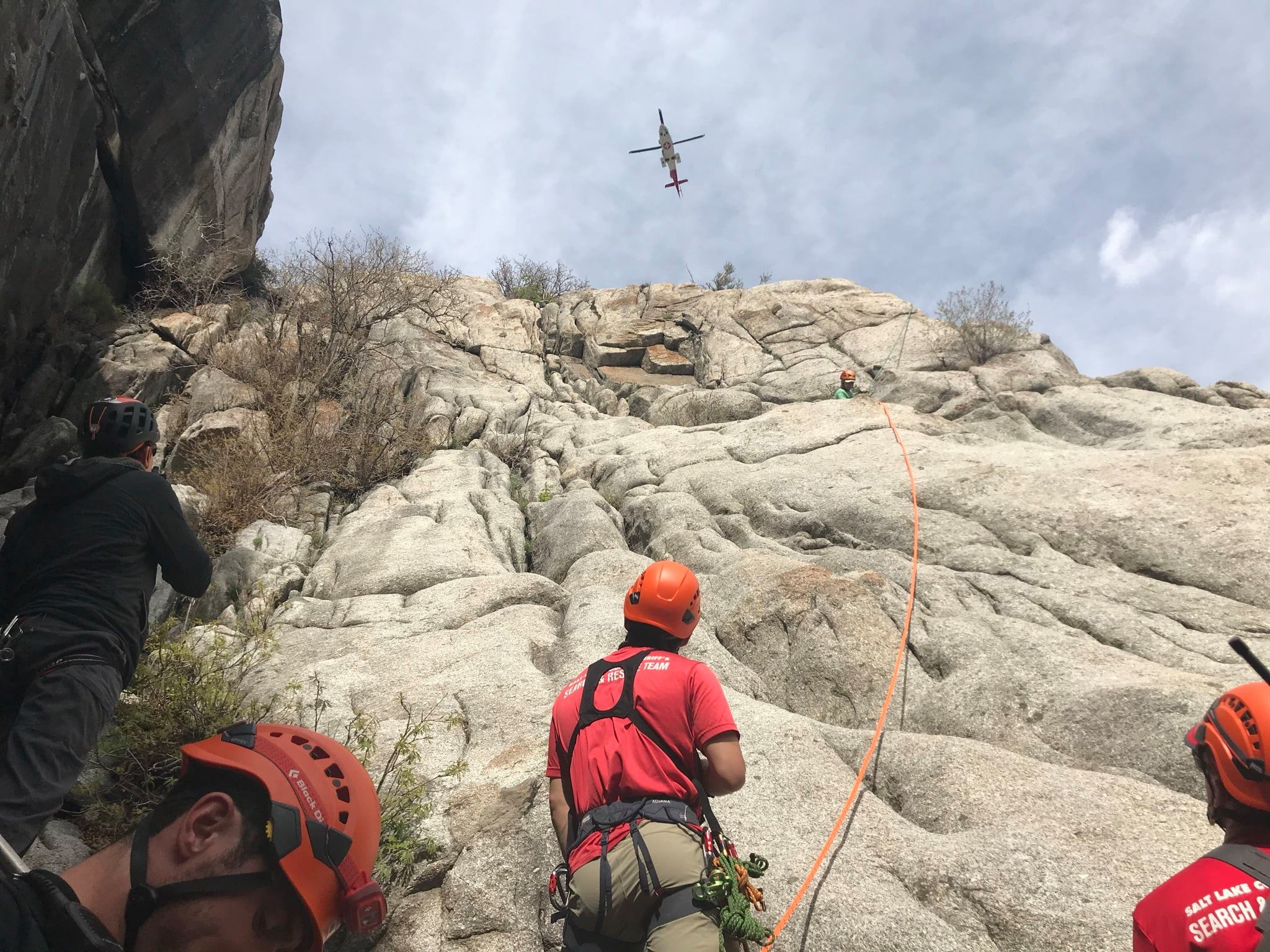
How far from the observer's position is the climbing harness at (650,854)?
2.93 metres

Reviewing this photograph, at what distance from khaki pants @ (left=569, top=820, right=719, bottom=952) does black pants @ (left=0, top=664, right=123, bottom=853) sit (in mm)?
2213

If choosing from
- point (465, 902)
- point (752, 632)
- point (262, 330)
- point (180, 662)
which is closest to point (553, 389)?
point (262, 330)

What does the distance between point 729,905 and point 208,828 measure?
203cm

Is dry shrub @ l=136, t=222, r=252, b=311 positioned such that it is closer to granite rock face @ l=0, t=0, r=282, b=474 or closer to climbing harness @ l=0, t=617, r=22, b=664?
granite rock face @ l=0, t=0, r=282, b=474

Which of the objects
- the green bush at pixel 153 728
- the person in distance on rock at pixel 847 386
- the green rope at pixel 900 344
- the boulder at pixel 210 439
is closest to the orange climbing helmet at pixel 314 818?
the green bush at pixel 153 728

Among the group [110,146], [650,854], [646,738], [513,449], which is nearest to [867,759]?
[646,738]

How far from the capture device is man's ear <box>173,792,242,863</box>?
1.65m

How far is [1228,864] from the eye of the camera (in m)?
2.31

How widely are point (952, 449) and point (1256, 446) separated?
3.87 meters

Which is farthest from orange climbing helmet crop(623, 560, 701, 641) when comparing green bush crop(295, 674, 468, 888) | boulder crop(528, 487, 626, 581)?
boulder crop(528, 487, 626, 581)

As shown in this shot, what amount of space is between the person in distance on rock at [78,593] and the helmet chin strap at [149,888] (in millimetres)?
1986

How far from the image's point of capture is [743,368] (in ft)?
77.7

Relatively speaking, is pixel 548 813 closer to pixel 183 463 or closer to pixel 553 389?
pixel 183 463

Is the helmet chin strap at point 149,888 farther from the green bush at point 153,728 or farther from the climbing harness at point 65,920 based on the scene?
the green bush at point 153,728
